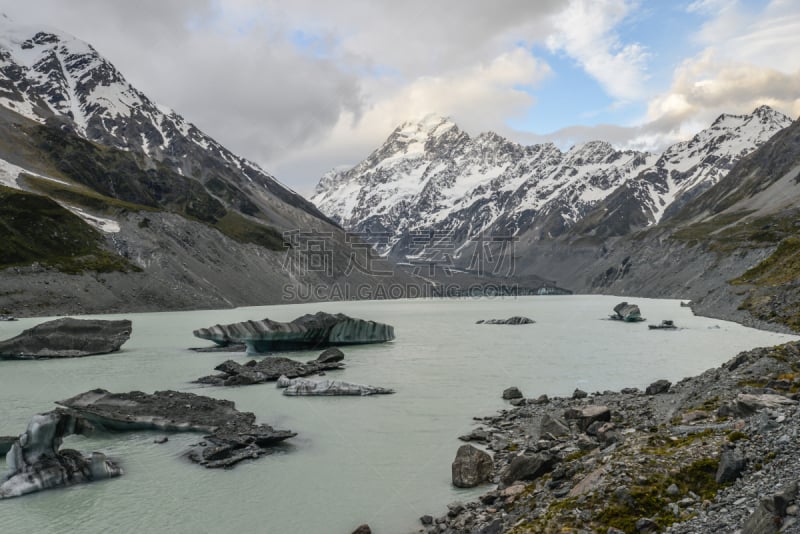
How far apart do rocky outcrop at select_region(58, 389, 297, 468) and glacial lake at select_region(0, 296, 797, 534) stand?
30.6 inches

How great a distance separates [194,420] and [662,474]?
21.4 m

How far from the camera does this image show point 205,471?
20.1 meters

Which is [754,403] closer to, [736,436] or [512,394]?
[736,436]

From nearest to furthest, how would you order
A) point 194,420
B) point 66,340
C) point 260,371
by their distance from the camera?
point 194,420, point 260,371, point 66,340

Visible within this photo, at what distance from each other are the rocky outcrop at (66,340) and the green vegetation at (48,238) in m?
71.4

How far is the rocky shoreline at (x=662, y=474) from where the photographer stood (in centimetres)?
1009

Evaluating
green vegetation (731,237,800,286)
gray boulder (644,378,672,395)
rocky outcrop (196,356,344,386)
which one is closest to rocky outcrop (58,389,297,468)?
rocky outcrop (196,356,344,386)

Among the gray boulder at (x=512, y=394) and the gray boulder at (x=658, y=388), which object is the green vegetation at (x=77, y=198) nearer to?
the gray boulder at (x=512, y=394)

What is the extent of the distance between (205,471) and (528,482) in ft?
38.8

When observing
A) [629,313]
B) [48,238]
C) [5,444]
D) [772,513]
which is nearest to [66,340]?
[5,444]

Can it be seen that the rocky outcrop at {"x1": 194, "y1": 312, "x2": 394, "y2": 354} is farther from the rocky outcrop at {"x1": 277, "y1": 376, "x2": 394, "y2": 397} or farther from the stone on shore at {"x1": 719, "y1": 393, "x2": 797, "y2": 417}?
the stone on shore at {"x1": 719, "y1": 393, "x2": 797, "y2": 417}

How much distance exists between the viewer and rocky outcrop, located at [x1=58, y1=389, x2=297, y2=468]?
22.0 m

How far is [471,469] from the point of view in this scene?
1819 cm

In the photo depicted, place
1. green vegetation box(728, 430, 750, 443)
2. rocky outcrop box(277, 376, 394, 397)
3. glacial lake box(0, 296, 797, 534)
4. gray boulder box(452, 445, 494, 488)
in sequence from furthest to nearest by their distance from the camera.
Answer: rocky outcrop box(277, 376, 394, 397) → gray boulder box(452, 445, 494, 488) → glacial lake box(0, 296, 797, 534) → green vegetation box(728, 430, 750, 443)
